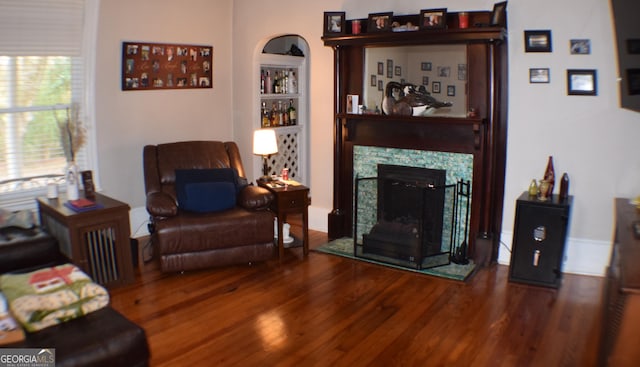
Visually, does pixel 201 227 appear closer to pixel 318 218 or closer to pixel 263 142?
pixel 263 142

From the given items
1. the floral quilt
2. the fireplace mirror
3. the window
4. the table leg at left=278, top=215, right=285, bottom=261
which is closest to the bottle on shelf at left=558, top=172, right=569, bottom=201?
the fireplace mirror

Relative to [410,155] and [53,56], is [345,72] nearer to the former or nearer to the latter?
[410,155]

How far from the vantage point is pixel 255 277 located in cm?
432

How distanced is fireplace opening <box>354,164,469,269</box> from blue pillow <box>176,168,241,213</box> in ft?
3.58

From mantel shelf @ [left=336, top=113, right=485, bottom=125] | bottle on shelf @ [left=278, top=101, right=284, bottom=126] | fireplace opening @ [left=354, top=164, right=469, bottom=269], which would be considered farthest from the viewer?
bottle on shelf @ [left=278, top=101, right=284, bottom=126]

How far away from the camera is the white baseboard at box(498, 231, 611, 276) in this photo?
4.33m

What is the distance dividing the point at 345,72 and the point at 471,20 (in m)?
1.20

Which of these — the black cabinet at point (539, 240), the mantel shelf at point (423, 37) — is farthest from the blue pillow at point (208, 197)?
the black cabinet at point (539, 240)

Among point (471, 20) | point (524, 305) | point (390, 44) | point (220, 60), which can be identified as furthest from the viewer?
point (220, 60)

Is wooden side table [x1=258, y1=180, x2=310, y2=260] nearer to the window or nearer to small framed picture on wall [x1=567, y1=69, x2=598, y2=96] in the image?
the window

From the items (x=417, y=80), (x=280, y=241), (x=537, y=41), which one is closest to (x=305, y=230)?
(x=280, y=241)

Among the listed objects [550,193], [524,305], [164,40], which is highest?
[164,40]

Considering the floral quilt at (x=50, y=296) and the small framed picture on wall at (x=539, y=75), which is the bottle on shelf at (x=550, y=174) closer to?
the small framed picture on wall at (x=539, y=75)

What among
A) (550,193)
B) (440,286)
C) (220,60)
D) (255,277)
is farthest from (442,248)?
(220,60)
